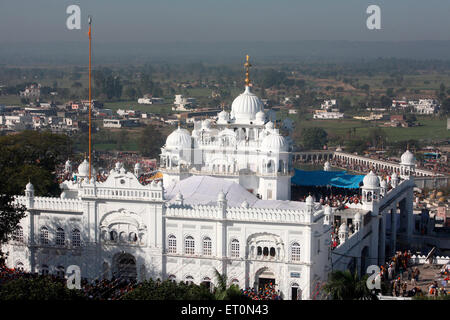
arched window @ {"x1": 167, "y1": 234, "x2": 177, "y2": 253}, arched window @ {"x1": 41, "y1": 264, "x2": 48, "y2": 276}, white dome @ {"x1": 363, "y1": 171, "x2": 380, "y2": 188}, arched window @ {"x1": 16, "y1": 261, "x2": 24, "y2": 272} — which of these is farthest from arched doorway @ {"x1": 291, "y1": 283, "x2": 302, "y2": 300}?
arched window @ {"x1": 16, "y1": 261, "x2": 24, "y2": 272}

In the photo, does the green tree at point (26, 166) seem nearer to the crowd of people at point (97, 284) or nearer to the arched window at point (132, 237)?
the crowd of people at point (97, 284)

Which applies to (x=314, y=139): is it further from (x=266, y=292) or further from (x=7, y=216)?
(x=7, y=216)

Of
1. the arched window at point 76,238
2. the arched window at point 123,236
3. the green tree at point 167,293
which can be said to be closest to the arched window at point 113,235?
the arched window at point 123,236

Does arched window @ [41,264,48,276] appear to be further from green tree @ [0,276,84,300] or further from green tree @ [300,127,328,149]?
green tree @ [300,127,328,149]

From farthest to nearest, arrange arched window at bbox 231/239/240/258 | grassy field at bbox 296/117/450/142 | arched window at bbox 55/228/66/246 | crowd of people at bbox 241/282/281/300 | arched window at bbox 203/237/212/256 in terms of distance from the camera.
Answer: grassy field at bbox 296/117/450/142
arched window at bbox 55/228/66/246
arched window at bbox 203/237/212/256
arched window at bbox 231/239/240/258
crowd of people at bbox 241/282/281/300

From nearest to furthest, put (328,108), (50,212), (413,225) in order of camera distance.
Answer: (50,212) → (413,225) → (328,108)
